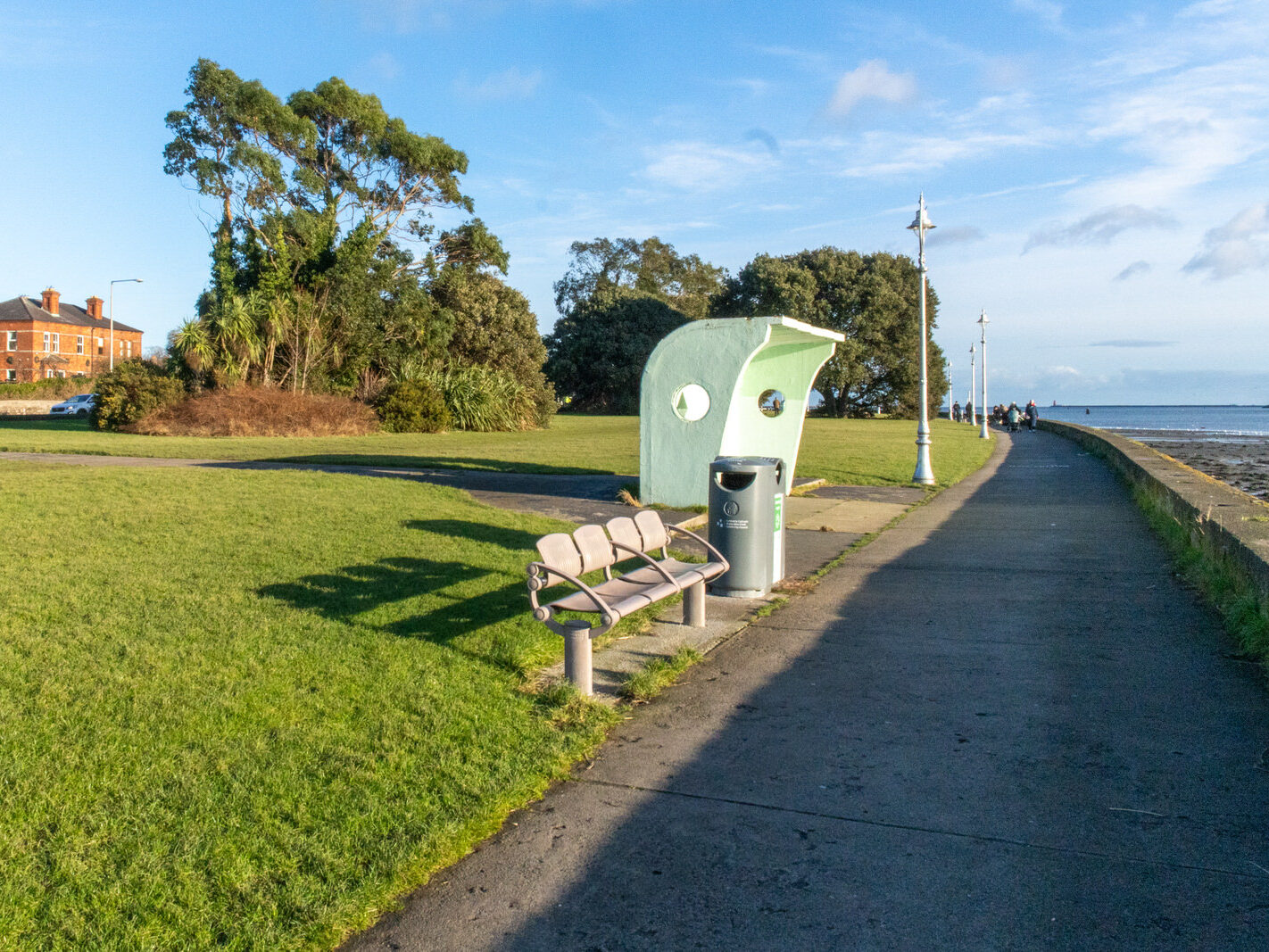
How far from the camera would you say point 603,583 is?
6.11 meters

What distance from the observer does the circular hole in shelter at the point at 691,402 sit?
1221 cm

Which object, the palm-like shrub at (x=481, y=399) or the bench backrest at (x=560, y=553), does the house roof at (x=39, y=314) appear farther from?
the bench backrest at (x=560, y=553)

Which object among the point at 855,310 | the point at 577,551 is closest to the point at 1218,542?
the point at 577,551

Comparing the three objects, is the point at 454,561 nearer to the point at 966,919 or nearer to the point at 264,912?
the point at 264,912

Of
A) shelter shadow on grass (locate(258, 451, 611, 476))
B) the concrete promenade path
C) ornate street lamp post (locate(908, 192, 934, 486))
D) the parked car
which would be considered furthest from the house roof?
the concrete promenade path

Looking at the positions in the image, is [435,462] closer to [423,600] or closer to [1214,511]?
[423,600]

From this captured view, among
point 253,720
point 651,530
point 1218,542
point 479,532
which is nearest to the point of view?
point 253,720

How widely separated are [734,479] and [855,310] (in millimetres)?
55312

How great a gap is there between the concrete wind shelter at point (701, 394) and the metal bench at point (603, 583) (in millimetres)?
4739

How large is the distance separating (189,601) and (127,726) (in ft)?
7.79

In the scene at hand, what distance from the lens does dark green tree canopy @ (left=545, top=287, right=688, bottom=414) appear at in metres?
62.5

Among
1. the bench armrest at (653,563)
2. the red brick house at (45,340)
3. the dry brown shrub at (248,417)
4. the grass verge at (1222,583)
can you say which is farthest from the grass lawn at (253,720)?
the red brick house at (45,340)

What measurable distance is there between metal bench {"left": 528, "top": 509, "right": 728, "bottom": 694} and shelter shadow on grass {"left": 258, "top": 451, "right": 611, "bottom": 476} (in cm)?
1070

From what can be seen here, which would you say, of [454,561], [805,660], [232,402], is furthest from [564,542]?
[232,402]
